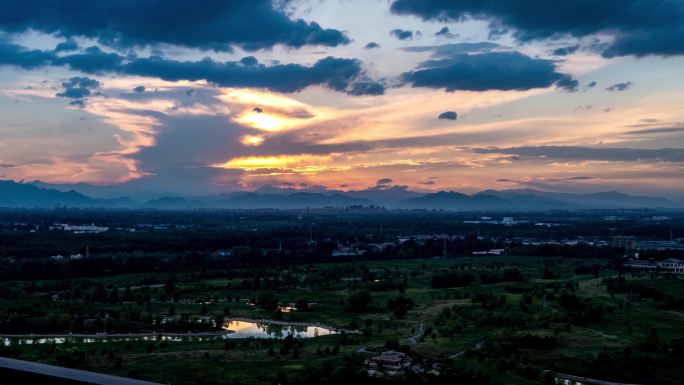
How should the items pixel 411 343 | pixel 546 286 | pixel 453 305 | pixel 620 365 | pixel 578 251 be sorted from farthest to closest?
pixel 578 251 < pixel 546 286 < pixel 453 305 < pixel 411 343 < pixel 620 365

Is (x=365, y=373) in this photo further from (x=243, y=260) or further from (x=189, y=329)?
(x=243, y=260)

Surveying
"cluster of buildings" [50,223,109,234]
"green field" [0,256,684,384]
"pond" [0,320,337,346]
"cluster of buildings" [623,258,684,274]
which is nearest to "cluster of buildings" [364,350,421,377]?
"green field" [0,256,684,384]

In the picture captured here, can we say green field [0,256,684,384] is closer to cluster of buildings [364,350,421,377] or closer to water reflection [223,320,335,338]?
cluster of buildings [364,350,421,377]

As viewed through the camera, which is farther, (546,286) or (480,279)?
(480,279)

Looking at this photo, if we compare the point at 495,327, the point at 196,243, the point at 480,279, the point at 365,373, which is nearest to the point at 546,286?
the point at 480,279

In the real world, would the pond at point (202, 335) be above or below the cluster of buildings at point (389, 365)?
below

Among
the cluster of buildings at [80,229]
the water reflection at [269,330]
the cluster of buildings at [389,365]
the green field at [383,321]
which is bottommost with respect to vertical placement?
the water reflection at [269,330]

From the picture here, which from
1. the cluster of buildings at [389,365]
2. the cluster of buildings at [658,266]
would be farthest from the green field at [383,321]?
the cluster of buildings at [658,266]

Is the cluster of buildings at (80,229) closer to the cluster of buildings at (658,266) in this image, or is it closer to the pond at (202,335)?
the pond at (202,335)
